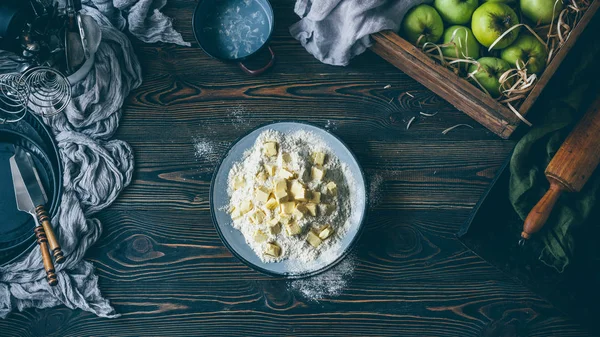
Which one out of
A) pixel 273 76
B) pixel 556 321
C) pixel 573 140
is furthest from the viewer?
pixel 273 76

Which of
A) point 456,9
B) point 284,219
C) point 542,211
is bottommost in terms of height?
point 284,219

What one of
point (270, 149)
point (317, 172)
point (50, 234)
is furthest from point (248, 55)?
point (50, 234)

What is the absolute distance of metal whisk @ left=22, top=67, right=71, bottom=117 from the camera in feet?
3.86

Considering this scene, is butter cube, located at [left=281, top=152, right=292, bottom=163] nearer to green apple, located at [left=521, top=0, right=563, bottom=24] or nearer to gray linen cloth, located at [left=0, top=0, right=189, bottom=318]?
gray linen cloth, located at [left=0, top=0, right=189, bottom=318]

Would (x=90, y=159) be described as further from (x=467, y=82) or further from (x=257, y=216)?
(x=467, y=82)

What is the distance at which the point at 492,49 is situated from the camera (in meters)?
1.22

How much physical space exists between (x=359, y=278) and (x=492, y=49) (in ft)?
2.32

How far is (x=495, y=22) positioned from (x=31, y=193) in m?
1.28

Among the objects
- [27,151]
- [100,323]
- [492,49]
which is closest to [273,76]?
[492,49]

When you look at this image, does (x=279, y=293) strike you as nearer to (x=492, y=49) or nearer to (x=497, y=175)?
(x=497, y=175)

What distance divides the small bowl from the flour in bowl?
0.86 ft

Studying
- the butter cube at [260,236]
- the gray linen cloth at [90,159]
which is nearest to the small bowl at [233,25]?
the gray linen cloth at [90,159]

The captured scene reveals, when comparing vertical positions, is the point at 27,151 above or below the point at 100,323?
above

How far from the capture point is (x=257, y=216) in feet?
3.96
